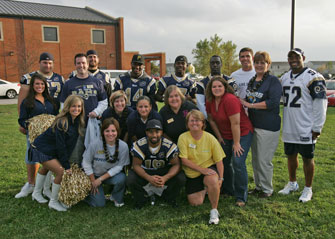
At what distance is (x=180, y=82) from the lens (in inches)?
211

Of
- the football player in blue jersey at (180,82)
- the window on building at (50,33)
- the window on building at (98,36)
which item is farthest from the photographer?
the window on building at (98,36)

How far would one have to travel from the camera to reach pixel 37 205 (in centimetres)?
430

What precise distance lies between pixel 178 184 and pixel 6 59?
30560 mm

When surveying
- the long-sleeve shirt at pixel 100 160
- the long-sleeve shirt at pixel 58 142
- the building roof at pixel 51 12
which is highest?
the building roof at pixel 51 12

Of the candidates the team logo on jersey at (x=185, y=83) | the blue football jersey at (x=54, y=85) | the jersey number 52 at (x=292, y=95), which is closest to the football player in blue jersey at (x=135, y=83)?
the team logo on jersey at (x=185, y=83)

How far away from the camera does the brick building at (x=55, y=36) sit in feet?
95.0

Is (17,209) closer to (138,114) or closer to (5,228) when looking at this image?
(5,228)

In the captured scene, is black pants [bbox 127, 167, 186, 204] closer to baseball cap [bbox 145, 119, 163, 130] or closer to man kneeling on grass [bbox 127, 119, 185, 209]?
man kneeling on grass [bbox 127, 119, 185, 209]

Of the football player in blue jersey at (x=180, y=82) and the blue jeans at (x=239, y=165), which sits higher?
the football player in blue jersey at (x=180, y=82)

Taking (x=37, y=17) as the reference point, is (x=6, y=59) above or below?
below

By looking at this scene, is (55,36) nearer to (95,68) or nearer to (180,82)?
(95,68)

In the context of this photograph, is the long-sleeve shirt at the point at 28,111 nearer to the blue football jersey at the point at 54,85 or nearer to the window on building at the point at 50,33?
the blue football jersey at the point at 54,85

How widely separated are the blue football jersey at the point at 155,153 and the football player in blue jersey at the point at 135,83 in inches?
48.6

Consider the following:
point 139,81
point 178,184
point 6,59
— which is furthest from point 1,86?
point 178,184
